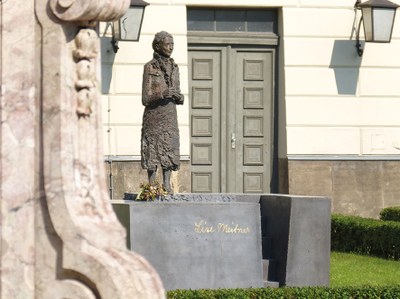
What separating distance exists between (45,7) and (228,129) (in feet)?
53.2

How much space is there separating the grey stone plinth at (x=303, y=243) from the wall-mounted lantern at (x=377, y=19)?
6844 millimetres

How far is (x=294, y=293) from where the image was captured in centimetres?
1312

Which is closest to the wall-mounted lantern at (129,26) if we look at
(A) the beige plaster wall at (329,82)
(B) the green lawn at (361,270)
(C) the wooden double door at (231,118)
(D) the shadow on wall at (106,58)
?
(D) the shadow on wall at (106,58)

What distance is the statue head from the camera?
619 inches

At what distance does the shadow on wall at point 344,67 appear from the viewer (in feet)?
74.4

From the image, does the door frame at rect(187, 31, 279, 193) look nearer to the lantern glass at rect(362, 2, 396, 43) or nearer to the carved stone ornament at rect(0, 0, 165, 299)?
the lantern glass at rect(362, 2, 396, 43)

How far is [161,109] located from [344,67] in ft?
24.4

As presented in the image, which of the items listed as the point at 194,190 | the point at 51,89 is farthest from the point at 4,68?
the point at 194,190

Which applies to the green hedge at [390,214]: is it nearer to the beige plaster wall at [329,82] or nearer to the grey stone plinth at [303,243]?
the beige plaster wall at [329,82]

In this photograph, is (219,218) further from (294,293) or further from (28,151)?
(28,151)

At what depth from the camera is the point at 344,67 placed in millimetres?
22703

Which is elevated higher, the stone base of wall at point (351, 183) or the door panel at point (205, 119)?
the door panel at point (205, 119)

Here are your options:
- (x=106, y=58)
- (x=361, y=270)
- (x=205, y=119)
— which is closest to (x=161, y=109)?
(x=361, y=270)

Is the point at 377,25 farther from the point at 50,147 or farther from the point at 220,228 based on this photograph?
the point at 50,147
